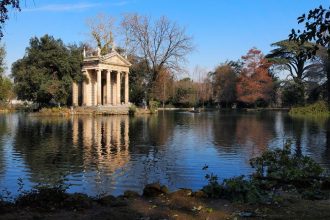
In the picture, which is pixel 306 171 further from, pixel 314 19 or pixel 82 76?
pixel 82 76

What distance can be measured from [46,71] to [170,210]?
157 ft

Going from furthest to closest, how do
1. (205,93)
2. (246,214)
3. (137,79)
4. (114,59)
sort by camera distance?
(205,93), (137,79), (114,59), (246,214)

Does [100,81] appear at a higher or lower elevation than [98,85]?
higher

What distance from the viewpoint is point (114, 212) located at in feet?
22.5

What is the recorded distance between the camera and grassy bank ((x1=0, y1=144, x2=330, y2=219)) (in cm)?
673

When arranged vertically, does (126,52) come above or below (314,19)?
above

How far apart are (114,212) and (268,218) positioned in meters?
2.51

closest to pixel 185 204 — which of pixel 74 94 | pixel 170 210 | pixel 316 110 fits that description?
pixel 170 210

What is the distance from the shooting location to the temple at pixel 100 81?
57.3 m

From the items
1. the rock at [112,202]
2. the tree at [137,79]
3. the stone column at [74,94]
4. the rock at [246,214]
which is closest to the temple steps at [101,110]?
the stone column at [74,94]

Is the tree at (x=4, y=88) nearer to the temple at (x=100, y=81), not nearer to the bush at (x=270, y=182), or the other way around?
the temple at (x=100, y=81)

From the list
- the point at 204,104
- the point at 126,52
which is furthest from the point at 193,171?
the point at 204,104

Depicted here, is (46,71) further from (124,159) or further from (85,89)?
(124,159)

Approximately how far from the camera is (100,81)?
57.4 m
